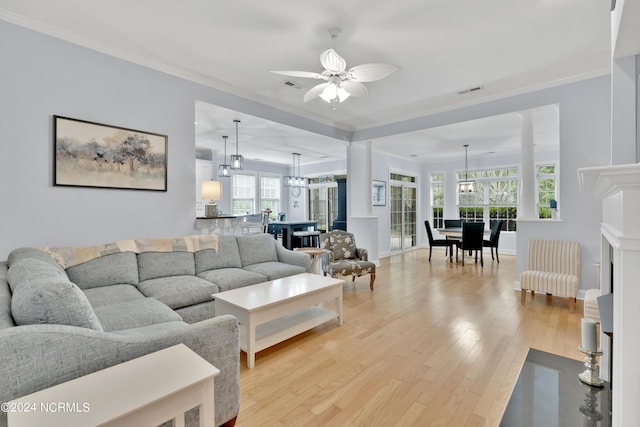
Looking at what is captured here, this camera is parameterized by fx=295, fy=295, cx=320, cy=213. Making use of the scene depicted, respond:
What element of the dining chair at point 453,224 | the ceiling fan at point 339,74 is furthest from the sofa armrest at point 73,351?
the dining chair at point 453,224

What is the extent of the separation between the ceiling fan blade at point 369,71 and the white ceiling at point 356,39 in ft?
1.29

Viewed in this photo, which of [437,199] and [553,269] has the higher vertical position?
[437,199]

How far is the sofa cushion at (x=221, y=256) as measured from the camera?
3395 millimetres

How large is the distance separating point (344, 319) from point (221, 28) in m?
3.13

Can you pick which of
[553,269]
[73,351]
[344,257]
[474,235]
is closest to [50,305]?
[73,351]

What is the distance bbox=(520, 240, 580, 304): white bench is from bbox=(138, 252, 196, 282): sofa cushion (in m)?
3.99

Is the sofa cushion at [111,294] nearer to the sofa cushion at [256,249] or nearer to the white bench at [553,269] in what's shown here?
the sofa cushion at [256,249]

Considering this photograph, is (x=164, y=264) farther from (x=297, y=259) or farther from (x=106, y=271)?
(x=297, y=259)

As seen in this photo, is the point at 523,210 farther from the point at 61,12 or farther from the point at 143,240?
the point at 61,12

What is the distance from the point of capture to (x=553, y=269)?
3783mm

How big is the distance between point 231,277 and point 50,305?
6.59ft

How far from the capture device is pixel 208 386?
42.1 inches

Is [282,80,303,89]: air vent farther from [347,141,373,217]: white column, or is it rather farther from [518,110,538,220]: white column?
[518,110,538,220]: white column

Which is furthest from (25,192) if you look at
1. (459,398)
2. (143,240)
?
(459,398)
